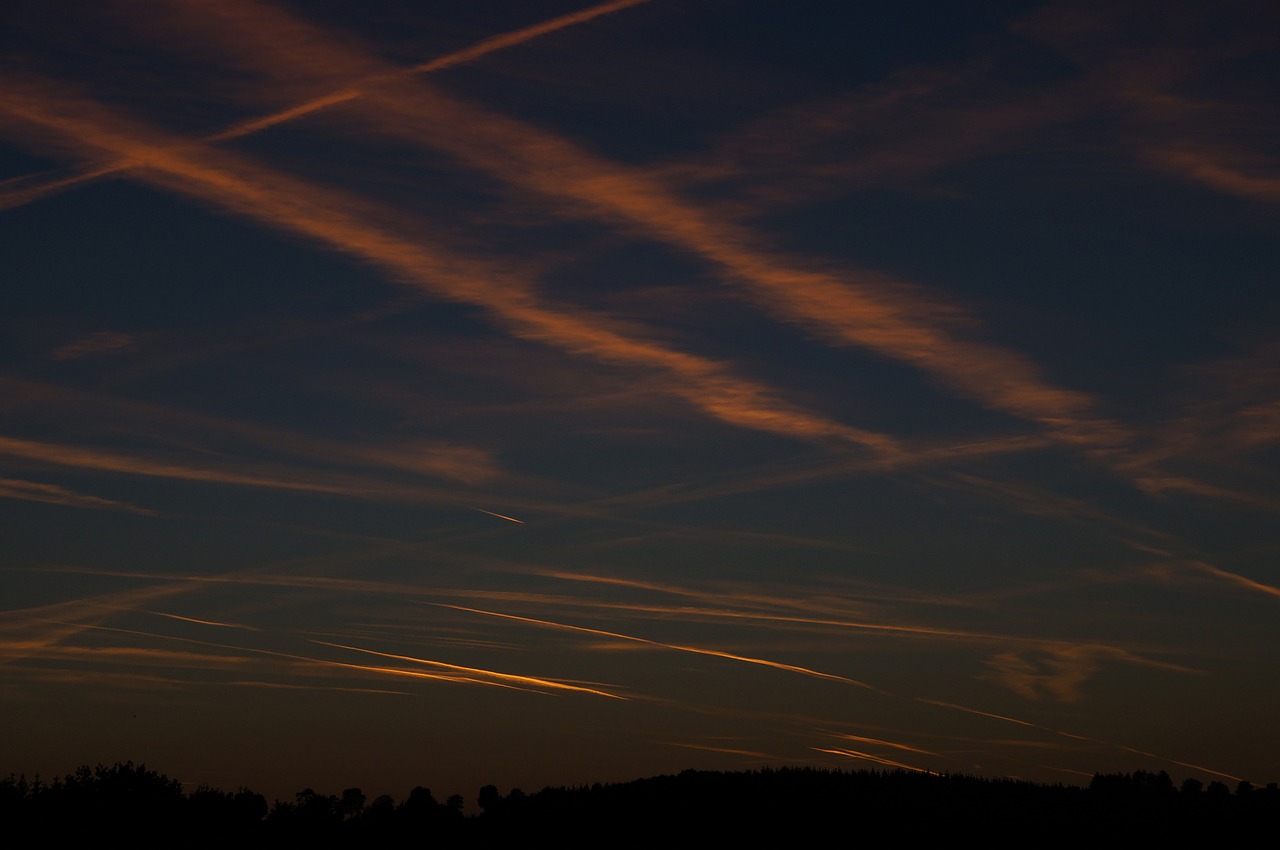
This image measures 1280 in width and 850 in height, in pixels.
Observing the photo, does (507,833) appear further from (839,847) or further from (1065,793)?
(1065,793)

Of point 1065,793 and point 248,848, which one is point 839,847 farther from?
point 248,848

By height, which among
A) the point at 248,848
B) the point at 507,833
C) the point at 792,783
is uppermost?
the point at 792,783

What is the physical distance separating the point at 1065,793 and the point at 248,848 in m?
113

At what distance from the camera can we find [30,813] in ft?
537

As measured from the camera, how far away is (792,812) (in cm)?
13638

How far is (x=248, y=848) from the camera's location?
18362cm

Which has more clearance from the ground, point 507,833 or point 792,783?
point 792,783

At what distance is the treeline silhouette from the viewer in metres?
125

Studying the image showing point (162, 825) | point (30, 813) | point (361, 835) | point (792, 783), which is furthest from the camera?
point (361, 835)

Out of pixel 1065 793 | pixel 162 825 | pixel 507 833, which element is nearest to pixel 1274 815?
pixel 1065 793

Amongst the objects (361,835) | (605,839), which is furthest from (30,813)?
(605,839)

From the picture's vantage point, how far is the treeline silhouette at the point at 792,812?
125 meters

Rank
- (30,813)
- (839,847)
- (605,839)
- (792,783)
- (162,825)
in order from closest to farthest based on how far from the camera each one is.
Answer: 1. (839,847)
2. (605,839)
3. (792,783)
4. (30,813)
5. (162,825)

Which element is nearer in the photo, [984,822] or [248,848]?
[984,822]
